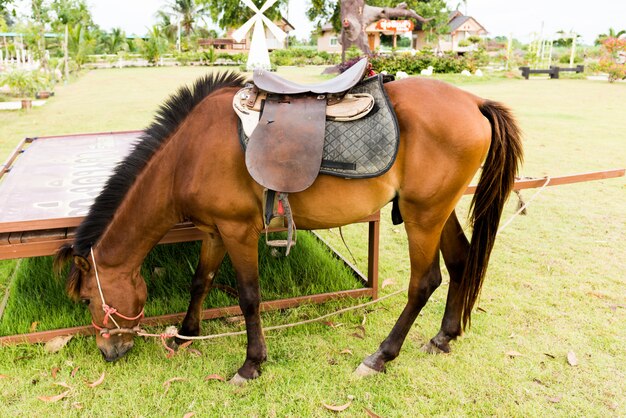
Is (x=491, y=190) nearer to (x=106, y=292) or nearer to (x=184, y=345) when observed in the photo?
(x=184, y=345)

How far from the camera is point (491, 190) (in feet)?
9.44

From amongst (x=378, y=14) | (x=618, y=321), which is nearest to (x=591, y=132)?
(x=618, y=321)

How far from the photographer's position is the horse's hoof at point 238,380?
276 cm

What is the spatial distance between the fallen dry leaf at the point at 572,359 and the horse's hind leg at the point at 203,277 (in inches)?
87.7

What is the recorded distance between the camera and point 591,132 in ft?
33.3

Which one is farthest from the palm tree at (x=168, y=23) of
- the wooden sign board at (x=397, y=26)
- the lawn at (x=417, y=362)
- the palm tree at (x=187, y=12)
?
the lawn at (x=417, y=362)

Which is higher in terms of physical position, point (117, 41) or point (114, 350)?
point (117, 41)

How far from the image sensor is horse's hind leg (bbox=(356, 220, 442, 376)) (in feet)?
9.01

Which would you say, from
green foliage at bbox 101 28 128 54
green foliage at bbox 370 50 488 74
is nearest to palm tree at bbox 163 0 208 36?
green foliage at bbox 101 28 128 54

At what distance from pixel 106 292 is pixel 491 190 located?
227 cm

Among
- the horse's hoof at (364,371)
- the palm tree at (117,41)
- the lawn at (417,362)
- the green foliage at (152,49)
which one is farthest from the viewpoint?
the palm tree at (117,41)

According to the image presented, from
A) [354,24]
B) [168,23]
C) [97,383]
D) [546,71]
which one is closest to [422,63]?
[354,24]

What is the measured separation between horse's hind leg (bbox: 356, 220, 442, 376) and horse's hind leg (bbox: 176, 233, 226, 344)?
3.61 feet

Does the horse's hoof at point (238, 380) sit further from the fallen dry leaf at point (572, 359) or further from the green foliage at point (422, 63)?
the green foliage at point (422, 63)
